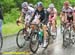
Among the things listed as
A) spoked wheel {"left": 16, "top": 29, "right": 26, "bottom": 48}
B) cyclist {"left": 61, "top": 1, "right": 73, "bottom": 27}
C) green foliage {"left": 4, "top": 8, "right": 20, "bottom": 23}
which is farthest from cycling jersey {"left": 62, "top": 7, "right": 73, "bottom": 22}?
green foliage {"left": 4, "top": 8, "right": 20, "bottom": 23}

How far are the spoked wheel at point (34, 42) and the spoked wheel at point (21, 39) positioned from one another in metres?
1.00

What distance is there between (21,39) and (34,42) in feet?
4.30

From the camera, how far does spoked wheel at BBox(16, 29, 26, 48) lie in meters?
14.8

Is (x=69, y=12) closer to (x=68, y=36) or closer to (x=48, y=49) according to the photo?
(x=68, y=36)

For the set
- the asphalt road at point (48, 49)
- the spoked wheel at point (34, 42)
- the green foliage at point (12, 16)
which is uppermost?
the green foliage at point (12, 16)

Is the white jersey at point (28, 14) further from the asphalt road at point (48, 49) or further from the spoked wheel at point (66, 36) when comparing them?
the spoked wheel at point (66, 36)

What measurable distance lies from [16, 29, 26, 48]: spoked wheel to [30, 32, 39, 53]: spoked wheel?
100cm

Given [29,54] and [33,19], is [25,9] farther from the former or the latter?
[29,54]

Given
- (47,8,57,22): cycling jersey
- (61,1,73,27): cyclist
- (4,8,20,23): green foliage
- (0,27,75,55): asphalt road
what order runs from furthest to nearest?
(4,8,20,23): green foliage, (47,8,57,22): cycling jersey, (61,1,73,27): cyclist, (0,27,75,55): asphalt road

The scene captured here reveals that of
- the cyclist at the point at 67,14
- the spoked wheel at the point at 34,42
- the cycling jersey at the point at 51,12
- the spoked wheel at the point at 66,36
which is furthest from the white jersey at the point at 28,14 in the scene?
the cycling jersey at the point at 51,12

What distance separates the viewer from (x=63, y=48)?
51.2 feet

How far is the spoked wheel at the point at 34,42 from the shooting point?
13.7 metres

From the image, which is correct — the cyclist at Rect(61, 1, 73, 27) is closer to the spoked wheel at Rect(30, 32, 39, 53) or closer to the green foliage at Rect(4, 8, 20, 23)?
the spoked wheel at Rect(30, 32, 39, 53)

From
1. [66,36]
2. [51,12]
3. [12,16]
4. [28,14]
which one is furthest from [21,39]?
[12,16]
